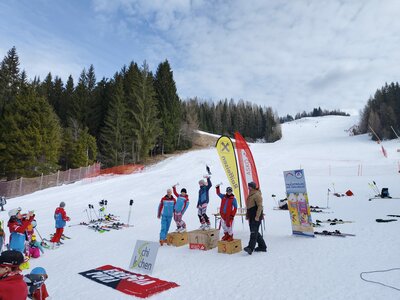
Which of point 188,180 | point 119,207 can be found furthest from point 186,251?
point 188,180

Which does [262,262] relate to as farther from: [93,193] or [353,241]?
[93,193]

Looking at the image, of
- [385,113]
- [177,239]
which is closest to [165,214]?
[177,239]

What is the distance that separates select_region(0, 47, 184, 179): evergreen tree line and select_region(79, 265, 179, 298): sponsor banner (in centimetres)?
3022

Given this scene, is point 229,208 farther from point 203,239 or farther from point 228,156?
point 228,156

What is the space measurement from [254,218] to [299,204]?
251cm

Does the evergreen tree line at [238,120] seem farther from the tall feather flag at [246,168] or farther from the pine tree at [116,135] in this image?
the tall feather flag at [246,168]

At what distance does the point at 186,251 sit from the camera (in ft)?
31.0

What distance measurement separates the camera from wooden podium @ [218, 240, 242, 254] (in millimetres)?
8742

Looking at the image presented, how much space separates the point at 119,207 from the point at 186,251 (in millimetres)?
11887

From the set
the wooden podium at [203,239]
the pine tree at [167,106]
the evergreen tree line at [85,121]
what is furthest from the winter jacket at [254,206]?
the pine tree at [167,106]

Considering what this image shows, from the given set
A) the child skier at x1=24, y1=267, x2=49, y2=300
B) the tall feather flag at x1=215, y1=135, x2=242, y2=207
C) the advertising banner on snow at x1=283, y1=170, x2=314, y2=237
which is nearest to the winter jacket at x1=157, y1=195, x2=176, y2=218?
the tall feather flag at x1=215, y1=135, x2=242, y2=207

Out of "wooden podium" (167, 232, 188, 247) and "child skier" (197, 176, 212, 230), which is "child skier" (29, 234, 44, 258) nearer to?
"wooden podium" (167, 232, 188, 247)

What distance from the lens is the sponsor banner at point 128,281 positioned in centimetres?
588

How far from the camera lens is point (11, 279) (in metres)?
3.50
